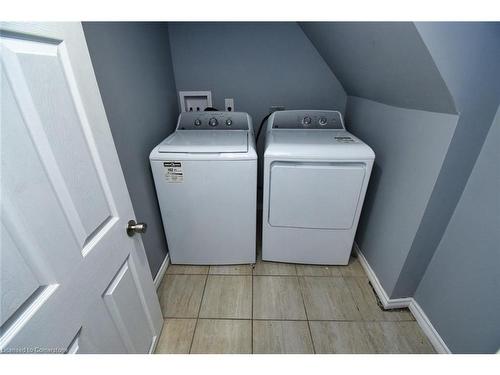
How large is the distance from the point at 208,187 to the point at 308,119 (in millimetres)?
1030

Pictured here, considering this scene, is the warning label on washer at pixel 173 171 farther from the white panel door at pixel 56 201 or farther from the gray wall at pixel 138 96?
the white panel door at pixel 56 201

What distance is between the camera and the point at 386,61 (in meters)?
1.11

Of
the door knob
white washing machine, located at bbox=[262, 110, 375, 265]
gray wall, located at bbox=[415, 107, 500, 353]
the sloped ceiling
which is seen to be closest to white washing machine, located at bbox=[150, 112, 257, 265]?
white washing machine, located at bbox=[262, 110, 375, 265]

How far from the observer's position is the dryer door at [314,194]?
4.41 ft

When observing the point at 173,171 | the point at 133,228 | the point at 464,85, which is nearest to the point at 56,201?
the point at 133,228

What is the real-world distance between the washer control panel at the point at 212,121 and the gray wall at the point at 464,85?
1.22m

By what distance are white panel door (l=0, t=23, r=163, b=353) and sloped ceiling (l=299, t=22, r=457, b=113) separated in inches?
45.6

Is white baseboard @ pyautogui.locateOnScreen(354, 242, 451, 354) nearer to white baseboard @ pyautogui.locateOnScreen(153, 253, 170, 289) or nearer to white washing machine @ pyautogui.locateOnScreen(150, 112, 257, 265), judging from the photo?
white washing machine @ pyautogui.locateOnScreen(150, 112, 257, 265)

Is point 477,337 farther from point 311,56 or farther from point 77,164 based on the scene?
point 311,56

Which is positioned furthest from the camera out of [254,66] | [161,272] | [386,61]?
[254,66]

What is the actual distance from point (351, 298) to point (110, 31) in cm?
213

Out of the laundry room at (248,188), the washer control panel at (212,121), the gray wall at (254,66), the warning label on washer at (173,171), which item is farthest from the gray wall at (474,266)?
the warning label on washer at (173,171)

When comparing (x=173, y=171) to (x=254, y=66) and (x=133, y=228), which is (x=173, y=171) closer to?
(x=133, y=228)

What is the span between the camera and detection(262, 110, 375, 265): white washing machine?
52.4 inches
